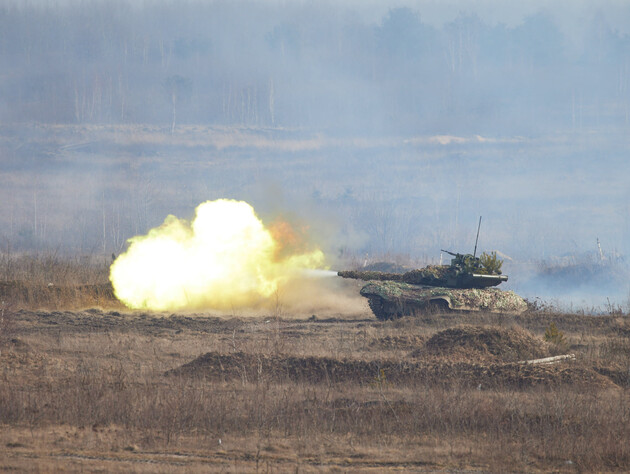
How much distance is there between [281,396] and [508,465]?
5.00 metres

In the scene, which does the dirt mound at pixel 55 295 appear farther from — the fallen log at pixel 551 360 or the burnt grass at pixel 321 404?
the fallen log at pixel 551 360

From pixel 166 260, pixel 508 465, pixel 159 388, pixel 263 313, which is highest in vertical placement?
pixel 166 260

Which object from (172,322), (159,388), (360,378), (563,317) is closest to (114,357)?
(159,388)

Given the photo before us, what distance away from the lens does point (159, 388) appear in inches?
561

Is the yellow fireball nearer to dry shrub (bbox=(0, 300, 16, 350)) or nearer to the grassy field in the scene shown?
the grassy field

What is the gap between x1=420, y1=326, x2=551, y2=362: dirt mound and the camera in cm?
1870

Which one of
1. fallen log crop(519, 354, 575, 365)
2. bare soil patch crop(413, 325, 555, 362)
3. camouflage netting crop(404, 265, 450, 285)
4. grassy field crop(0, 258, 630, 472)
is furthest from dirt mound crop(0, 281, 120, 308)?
fallen log crop(519, 354, 575, 365)

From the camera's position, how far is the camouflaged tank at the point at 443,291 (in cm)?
2742

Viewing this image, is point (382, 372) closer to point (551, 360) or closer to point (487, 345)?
point (551, 360)

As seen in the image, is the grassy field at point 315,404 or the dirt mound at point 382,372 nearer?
the grassy field at point 315,404

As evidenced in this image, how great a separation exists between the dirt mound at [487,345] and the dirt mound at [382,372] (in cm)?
172

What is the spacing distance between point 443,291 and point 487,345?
322 inches

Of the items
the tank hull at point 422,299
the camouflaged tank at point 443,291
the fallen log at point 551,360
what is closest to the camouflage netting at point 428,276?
the camouflaged tank at point 443,291

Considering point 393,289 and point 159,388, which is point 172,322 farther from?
point 159,388
